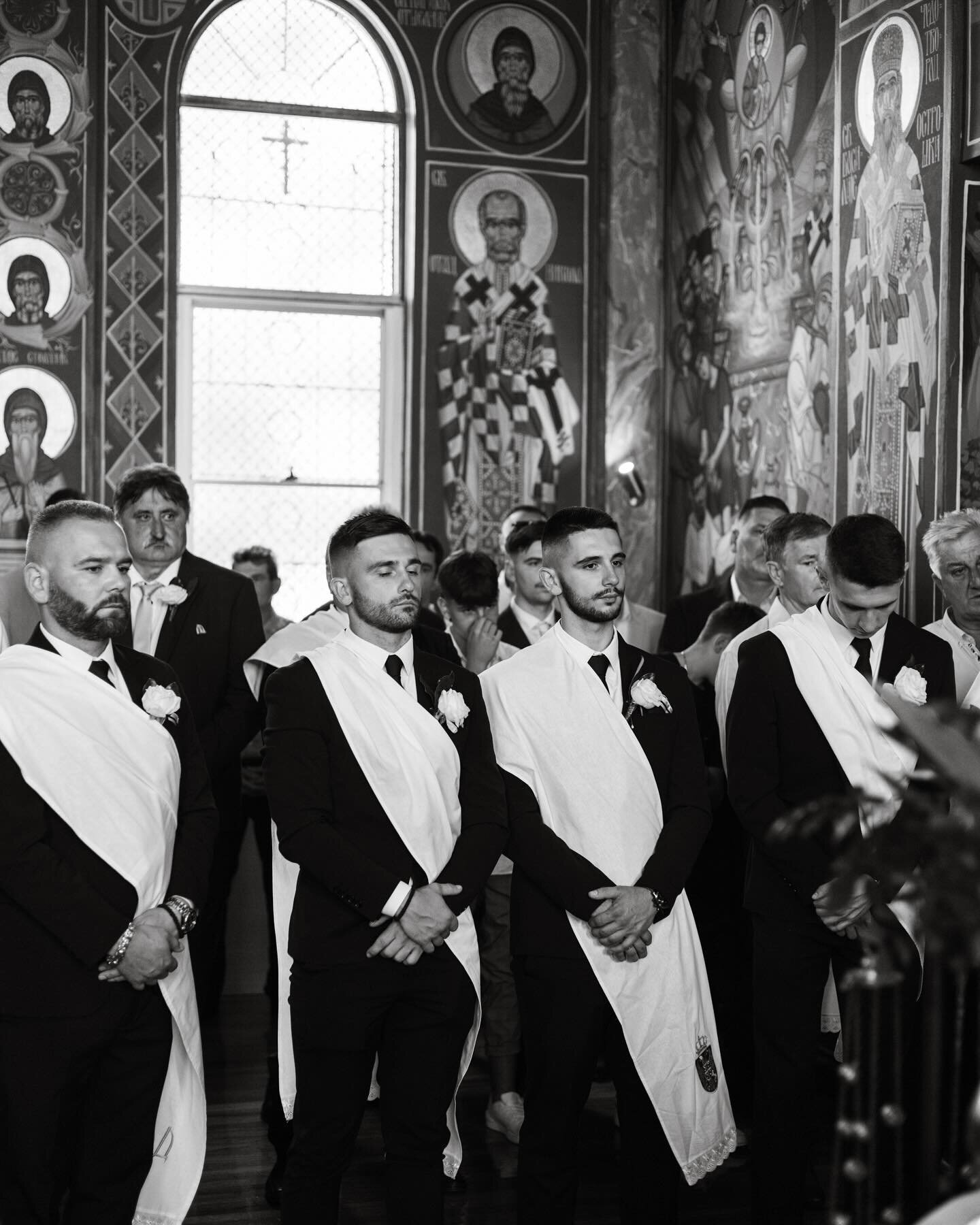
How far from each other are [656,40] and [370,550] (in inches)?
285

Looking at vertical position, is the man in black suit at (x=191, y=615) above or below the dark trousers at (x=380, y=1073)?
above

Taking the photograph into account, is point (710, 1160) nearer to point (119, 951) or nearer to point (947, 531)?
point (119, 951)

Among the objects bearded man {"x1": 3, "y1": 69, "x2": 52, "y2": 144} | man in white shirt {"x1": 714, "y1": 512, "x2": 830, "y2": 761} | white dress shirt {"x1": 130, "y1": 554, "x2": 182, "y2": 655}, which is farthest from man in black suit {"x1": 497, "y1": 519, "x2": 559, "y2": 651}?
bearded man {"x1": 3, "y1": 69, "x2": 52, "y2": 144}

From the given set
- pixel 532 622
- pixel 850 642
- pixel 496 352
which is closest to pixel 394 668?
pixel 850 642

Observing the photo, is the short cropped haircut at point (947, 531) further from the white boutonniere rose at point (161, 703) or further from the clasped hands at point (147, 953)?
the clasped hands at point (147, 953)

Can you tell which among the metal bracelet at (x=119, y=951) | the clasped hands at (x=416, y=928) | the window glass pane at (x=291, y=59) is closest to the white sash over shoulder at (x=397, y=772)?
the clasped hands at (x=416, y=928)

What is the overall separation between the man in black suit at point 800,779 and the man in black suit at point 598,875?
0.14 m

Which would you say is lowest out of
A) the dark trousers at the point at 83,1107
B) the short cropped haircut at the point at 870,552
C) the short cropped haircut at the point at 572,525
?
the dark trousers at the point at 83,1107

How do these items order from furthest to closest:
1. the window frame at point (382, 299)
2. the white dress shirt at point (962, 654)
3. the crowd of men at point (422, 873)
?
1. the window frame at point (382, 299)
2. the white dress shirt at point (962, 654)
3. the crowd of men at point (422, 873)

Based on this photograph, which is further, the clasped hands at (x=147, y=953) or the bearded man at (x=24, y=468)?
the bearded man at (x=24, y=468)

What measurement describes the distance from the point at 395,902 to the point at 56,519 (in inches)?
49.3

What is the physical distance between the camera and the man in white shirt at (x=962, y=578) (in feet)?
15.5

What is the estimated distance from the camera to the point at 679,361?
970 centimetres

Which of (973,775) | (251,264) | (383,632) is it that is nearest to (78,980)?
(383,632)
